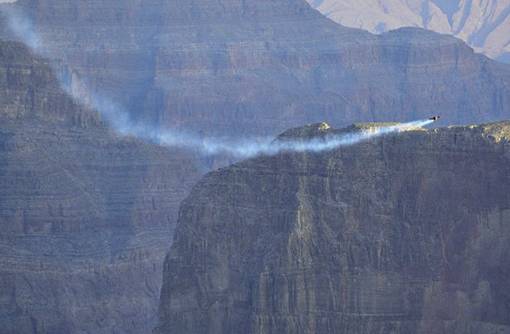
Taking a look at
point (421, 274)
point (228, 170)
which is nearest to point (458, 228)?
point (421, 274)

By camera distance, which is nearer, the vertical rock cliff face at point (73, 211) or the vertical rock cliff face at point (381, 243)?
the vertical rock cliff face at point (381, 243)

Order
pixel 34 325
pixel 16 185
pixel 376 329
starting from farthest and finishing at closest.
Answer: pixel 16 185 < pixel 34 325 < pixel 376 329

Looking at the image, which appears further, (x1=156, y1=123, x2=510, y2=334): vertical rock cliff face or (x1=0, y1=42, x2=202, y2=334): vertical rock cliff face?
(x1=0, y1=42, x2=202, y2=334): vertical rock cliff face

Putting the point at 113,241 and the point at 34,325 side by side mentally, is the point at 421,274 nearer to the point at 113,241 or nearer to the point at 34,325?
the point at 34,325

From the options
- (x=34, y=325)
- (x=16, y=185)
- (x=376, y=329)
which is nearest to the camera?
(x=376, y=329)
